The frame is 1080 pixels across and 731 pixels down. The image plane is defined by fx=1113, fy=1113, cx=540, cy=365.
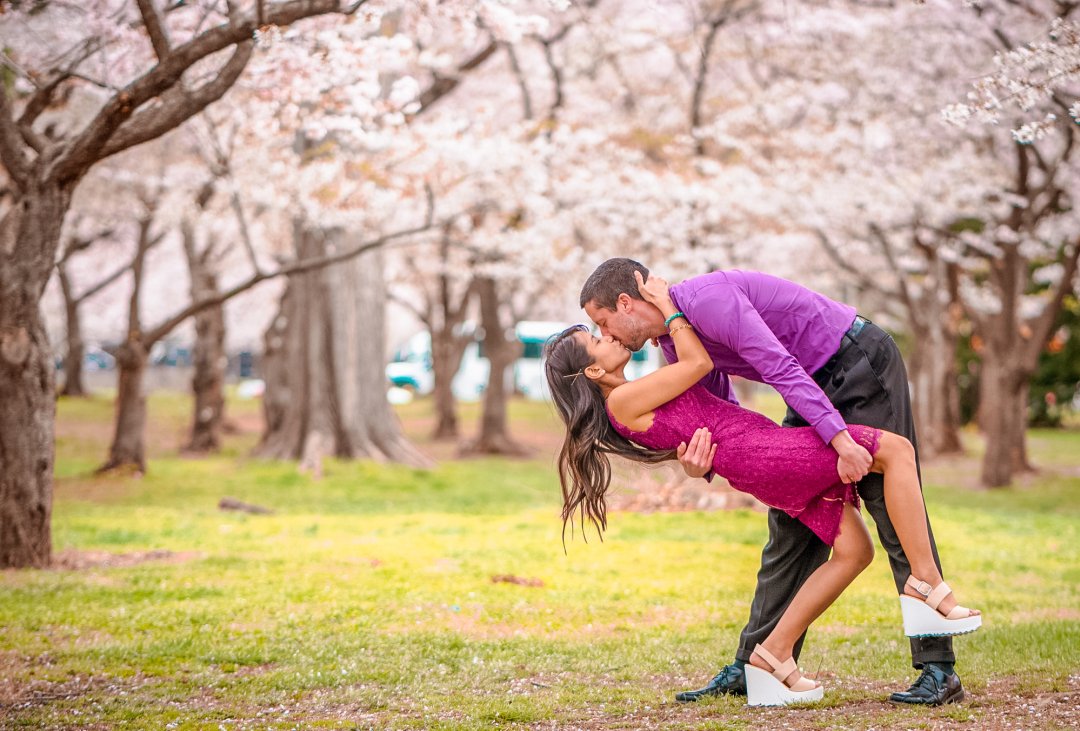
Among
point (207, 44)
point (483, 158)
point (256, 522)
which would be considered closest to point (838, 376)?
point (207, 44)

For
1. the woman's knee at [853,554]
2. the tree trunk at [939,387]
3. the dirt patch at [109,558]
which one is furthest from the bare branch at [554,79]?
the woman's knee at [853,554]

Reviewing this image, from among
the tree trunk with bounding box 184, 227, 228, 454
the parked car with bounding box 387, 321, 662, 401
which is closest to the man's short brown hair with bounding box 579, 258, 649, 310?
the tree trunk with bounding box 184, 227, 228, 454

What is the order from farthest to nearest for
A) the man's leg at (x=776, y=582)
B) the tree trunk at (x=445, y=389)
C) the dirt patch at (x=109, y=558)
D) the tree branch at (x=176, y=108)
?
the tree trunk at (x=445, y=389)
the dirt patch at (x=109, y=558)
the tree branch at (x=176, y=108)
the man's leg at (x=776, y=582)

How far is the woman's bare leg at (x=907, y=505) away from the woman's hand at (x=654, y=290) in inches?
37.0

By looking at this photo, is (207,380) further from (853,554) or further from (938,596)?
(938,596)

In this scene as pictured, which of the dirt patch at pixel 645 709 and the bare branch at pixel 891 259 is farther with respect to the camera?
the bare branch at pixel 891 259

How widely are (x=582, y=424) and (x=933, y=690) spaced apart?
5.47 feet

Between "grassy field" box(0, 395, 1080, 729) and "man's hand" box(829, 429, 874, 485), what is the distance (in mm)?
893

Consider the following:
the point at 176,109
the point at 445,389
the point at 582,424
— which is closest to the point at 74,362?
A: the point at 445,389

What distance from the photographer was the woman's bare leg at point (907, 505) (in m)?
4.04

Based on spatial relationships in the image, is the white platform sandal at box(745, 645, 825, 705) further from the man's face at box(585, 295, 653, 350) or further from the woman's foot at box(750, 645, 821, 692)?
the man's face at box(585, 295, 653, 350)

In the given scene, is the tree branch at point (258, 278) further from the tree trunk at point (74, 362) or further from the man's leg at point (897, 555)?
the tree trunk at point (74, 362)

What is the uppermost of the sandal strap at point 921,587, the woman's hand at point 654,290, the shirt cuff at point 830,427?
the woman's hand at point 654,290

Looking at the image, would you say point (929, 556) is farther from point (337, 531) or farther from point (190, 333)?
point (190, 333)
